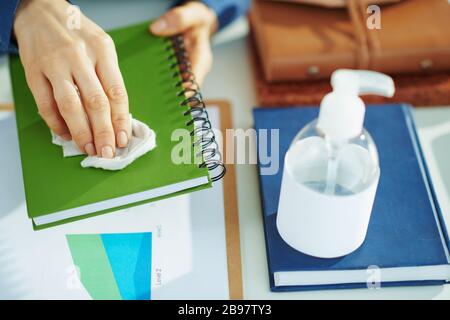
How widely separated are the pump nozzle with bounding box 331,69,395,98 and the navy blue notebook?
0.16m

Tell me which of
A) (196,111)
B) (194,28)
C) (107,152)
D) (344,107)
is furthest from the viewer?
(194,28)

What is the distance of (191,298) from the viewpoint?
617 mm

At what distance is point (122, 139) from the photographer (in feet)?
Result: 2.10

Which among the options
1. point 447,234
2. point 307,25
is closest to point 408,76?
point 307,25

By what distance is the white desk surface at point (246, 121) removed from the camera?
623mm

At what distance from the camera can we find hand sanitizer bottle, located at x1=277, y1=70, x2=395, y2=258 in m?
0.55

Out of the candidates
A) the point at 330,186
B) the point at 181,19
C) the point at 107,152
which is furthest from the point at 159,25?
the point at 330,186

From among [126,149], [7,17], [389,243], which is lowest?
[389,243]

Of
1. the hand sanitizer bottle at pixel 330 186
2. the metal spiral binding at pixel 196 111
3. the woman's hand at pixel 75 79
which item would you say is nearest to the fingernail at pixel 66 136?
the woman's hand at pixel 75 79

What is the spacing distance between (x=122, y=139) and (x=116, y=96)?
0.17 feet

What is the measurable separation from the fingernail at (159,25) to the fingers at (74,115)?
0.61 feet

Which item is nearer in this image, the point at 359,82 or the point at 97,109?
the point at 359,82

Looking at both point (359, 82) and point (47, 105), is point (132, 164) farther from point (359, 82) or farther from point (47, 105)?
point (359, 82)

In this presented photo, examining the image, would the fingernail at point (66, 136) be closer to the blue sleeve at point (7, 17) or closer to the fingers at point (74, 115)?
the fingers at point (74, 115)
